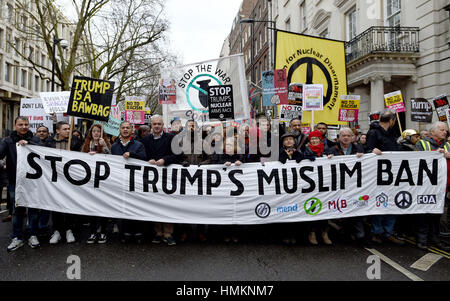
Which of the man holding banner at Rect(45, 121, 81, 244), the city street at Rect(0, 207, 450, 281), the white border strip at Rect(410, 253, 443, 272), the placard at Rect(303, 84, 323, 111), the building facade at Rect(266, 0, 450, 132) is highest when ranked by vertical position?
the building facade at Rect(266, 0, 450, 132)

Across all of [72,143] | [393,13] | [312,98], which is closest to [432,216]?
[312,98]

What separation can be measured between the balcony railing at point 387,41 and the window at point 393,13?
22.7 inches

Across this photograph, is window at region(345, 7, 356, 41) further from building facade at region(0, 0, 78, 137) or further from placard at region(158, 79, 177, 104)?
building facade at region(0, 0, 78, 137)

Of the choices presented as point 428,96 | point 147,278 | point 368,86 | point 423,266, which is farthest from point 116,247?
point 368,86

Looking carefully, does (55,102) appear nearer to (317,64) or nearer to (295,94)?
(295,94)

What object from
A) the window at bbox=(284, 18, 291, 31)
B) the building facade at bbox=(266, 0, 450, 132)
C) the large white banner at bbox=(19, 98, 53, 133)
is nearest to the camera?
the large white banner at bbox=(19, 98, 53, 133)

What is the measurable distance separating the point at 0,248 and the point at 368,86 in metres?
14.8

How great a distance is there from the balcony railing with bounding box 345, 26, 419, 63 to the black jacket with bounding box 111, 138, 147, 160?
35.2 ft

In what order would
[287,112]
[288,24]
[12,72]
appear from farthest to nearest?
[12,72]
[288,24]
[287,112]

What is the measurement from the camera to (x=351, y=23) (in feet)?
56.1

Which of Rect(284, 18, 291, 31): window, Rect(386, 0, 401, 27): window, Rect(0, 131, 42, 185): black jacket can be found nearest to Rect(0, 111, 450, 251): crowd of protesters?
Rect(0, 131, 42, 185): black jacket

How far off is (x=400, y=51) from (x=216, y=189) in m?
10.9

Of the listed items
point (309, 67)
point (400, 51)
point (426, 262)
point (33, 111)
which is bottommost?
point (426, 262)

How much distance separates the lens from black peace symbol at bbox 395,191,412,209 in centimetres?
543
